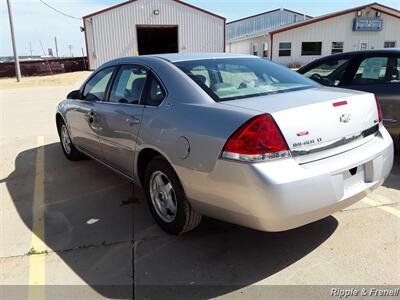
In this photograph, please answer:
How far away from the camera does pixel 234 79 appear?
352 centimetres

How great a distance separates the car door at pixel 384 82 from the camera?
497 cm

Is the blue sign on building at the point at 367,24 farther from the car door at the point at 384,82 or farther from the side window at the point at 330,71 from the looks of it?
the car door at the point at 384,82

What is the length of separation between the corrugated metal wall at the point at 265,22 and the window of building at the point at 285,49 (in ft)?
62.0

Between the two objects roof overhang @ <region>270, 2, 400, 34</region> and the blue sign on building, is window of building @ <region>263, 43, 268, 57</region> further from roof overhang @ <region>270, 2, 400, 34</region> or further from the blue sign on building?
the blue sign on building

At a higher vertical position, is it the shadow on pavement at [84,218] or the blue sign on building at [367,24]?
the blue sign on building at [367,24]

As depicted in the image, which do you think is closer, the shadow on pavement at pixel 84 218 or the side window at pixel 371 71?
the shadow on pavement at pixel 84 218

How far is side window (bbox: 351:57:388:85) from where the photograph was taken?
205 inches

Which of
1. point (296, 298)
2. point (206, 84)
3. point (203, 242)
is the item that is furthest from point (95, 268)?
point (206, 84)

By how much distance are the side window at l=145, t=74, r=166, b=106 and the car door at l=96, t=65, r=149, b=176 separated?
11cm

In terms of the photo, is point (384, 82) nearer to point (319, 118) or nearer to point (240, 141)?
point (319, 118)

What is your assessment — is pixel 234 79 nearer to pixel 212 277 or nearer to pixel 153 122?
pixel 153 122

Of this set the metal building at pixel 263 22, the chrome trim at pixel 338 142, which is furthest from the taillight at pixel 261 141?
the metal building at pixel 263 22

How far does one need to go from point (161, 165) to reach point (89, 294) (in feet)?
3.81

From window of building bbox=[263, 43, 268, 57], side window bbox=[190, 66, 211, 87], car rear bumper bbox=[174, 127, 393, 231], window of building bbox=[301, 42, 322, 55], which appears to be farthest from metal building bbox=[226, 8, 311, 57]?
car rear bumper bbox=[174, 127, 393, 231]
